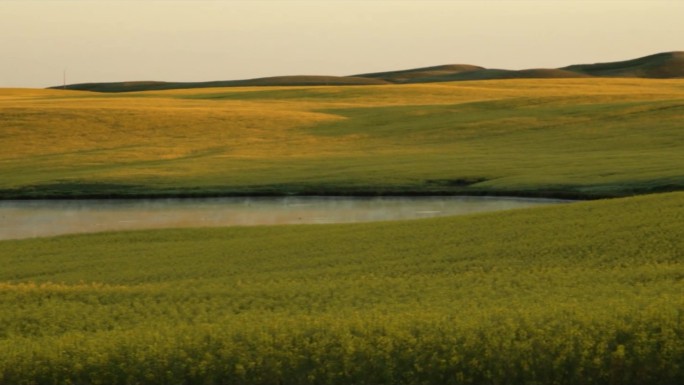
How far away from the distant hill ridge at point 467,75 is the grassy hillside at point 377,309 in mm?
100860

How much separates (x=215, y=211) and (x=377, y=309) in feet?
59.9

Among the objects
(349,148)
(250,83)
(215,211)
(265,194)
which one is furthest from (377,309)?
(250,83)

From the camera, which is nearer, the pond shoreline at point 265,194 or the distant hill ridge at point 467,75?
the pond shoreline at point 265,194

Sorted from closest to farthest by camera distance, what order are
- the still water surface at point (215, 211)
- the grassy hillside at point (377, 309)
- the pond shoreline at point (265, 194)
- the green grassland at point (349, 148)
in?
the grassy hillside at point (377, 309)
the still water surface at point (215, 211)
the pond shoreline at point (265, 194)
the green grassland at point (349, 148)

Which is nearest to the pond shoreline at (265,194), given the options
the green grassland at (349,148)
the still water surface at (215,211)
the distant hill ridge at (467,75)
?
the green grassland at (349,148)

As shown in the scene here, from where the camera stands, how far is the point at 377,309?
12.2 m

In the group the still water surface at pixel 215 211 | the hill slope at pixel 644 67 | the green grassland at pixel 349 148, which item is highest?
the hill slope at pixel 644 67

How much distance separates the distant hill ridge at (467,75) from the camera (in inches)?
4850

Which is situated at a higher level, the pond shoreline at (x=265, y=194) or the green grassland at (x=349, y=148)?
the green grassland at (x=349, y=148)

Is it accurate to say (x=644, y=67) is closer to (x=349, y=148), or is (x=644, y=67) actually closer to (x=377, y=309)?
(x=349, y=148)

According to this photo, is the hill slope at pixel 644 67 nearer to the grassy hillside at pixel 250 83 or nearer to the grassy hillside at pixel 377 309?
the grassy hillside at pixel 250 83

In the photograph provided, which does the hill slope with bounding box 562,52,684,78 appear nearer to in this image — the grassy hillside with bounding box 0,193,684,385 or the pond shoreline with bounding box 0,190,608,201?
Answer: the pond shoreline with bounding box 0,190,608,201

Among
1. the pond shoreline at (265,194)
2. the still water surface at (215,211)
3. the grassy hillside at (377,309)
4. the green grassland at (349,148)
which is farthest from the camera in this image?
the green grassland at (349,148)

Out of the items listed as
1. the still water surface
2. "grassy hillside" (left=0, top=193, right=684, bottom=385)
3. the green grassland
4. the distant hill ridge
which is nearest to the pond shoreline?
the green grassland
